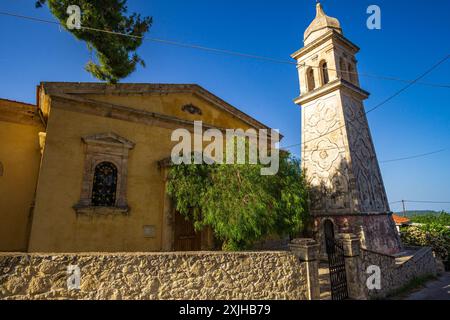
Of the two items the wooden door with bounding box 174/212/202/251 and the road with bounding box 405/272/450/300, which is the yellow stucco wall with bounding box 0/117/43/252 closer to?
the wooden door with bounding box 174/212/202/251

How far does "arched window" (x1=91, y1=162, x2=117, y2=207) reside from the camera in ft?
27.3

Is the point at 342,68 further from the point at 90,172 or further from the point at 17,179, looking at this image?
the point at 17,179

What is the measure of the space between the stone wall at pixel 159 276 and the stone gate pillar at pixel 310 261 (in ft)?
0.39

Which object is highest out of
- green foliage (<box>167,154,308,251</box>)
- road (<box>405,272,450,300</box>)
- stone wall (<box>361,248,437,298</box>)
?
green foliage (<box>167,154,308,251</box>)

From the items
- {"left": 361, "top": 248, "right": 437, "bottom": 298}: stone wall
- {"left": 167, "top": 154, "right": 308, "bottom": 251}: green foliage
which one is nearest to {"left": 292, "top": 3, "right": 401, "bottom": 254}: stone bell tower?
{"left": 361, "top": 248, "right": 437, "bottom": 298}: stone wall

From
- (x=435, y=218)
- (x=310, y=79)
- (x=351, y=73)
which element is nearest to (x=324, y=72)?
(x=310, y=79)

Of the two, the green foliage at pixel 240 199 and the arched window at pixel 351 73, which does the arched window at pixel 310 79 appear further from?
the green foliage at pixel 240 199

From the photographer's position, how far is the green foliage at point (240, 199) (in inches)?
285

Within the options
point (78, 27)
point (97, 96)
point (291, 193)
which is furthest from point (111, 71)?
point (291, 193)

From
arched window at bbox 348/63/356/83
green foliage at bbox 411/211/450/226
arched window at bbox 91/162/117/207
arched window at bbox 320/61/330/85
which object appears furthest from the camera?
green foliage at bbox 411/211/450/226

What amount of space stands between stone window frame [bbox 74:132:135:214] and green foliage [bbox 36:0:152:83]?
8.86 feet

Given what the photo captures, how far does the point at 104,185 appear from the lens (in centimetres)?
852

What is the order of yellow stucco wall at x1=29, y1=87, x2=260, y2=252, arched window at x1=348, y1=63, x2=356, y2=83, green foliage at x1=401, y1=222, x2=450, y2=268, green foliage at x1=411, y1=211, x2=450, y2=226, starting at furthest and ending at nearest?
green foliage at x1=411, y1=211, x2=450, y2=226, green foliage at x1=401, y1=222, x2=450, y2=268, arched window at x1=348, y1=63, x2=356, y2=83, yellow stucco wall at x1=29, y1=87, x2=260, y2=252

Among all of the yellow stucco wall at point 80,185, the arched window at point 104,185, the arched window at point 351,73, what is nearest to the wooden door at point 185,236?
the yellow stucco wall at point 80,185
